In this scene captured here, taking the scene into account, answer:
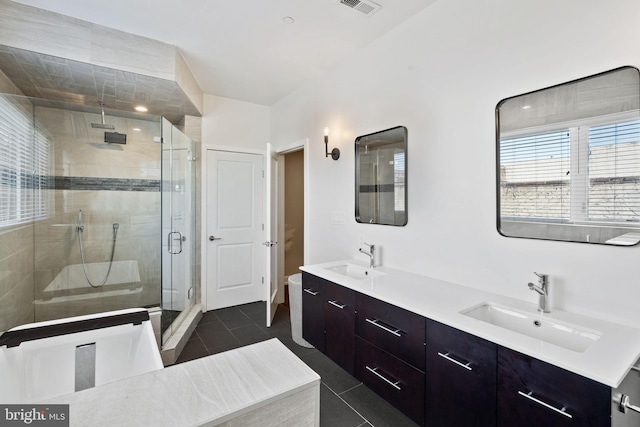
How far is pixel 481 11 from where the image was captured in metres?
1.80

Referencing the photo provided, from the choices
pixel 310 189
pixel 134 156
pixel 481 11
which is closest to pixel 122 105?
pixel 134 156

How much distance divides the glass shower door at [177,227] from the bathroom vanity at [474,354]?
1772 millimetres

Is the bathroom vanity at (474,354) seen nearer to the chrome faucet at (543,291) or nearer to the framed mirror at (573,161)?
the chrome faucet at (543,291)

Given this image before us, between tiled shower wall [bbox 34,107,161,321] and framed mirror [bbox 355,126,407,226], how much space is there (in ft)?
6.99

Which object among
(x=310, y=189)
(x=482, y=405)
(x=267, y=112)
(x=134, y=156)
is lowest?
(x=482, y=405)

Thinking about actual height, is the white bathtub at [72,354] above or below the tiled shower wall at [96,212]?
below

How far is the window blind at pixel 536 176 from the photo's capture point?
1.50m

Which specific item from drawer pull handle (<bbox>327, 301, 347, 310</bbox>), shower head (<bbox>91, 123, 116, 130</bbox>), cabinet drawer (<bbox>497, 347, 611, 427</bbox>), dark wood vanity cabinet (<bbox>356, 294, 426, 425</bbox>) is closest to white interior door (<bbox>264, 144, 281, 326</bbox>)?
drawer pull handle (<bbox>327, 301, 347, 310</bbox>)


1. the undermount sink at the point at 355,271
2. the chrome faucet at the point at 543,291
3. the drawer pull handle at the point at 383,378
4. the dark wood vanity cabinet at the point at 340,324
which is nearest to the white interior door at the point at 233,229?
the undermount sink at the point at 355,271

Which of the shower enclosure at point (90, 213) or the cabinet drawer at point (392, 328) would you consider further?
the shower enclosure at point (90, 213)

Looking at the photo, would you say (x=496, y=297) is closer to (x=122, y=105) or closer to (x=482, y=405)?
(x=482, y=405)

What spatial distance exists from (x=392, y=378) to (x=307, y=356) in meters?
1.15

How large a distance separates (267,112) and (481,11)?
10.0 feet

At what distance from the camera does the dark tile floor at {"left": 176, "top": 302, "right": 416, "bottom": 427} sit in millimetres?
1912
